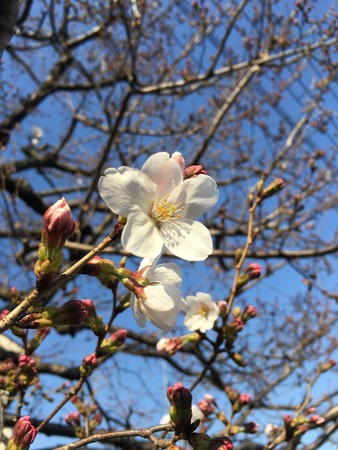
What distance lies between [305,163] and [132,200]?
4.84 metres

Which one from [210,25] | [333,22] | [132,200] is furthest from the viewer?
[210,25]

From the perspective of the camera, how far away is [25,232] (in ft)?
14.4

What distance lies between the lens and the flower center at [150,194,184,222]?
0.93 metres

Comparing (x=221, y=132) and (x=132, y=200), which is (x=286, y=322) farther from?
(x=132, y=200)

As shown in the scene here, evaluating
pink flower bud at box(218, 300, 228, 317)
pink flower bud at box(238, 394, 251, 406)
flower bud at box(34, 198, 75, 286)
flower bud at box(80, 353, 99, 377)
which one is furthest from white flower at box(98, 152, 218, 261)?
pink flower bud at box(238, 394, 251, 406)

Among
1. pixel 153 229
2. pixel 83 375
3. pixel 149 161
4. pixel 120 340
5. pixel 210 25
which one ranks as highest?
pixel 210 25

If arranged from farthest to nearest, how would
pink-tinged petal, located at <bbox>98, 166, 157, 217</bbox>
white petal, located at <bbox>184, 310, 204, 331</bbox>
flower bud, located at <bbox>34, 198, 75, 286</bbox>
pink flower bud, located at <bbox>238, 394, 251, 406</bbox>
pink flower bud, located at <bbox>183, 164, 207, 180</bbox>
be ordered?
white petal, located at <bbox>184, 310, 204, 331</bbox>
pink flower bud, located at <bbox>238, 394, 251, 406</bbox>
pink flower bud, located at <bbox>183, 164, 207, 180</bbox>
pink-tinged petal, located at <bbox>98, 166, 157, 217</bbox>
flower bud, located at <bbox>34, 198, 75, 286</bbox>

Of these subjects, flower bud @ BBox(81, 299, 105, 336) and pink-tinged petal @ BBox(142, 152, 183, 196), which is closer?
pink-tinged petal @ BBox(142, 152, 183, 196)

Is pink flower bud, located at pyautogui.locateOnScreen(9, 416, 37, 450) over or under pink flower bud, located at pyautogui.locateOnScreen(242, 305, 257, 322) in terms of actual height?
under

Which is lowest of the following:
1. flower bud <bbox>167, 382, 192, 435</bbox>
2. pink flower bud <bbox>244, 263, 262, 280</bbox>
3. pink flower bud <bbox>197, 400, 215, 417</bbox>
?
flower bud <bbox>167, 382, 192, 435</bbox>

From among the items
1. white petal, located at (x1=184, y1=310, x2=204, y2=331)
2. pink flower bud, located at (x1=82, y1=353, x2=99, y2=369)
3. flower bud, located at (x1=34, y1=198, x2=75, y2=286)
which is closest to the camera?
flower bud, located at (x1=34, y1=198, x2=75, y2=286)

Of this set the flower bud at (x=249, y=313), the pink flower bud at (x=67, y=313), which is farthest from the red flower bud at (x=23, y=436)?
the flower bud at (x=249, y=313)

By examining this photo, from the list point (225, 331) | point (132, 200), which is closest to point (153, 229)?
point (132, 200)

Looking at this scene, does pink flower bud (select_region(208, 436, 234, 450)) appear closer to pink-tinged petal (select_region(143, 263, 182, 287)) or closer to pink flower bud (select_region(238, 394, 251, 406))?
pink-tinged petal (select_region(143, 263, 182, 287))
